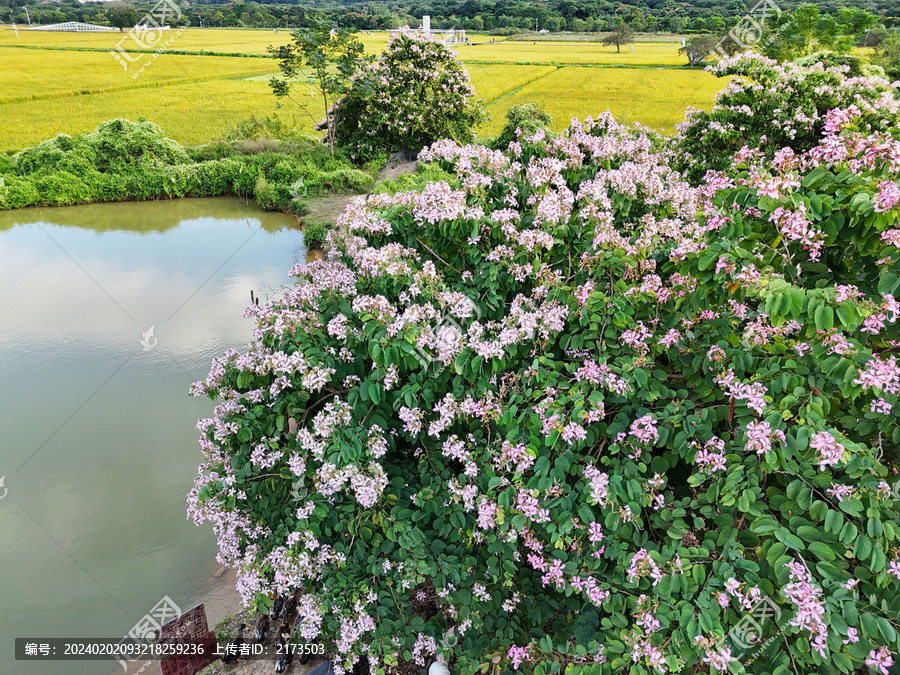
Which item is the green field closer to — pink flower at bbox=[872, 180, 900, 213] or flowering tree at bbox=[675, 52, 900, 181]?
flowering tree at bbox=[675, 52, 900, 181]

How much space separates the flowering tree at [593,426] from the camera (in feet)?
5.82

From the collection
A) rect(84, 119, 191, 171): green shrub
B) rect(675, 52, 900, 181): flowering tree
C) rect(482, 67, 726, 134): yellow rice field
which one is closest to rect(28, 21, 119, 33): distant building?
rect(84, 119, 191, 171): green shrub

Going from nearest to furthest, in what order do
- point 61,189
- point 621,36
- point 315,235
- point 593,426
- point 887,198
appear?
point 887,198 → point 593,426 → point 315,235 → point 61,189 → point 621,36

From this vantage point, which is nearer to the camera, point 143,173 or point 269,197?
point 269,197

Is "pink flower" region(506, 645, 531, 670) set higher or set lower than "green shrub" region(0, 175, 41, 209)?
higher

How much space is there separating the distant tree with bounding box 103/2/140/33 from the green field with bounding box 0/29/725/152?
3.47 ft

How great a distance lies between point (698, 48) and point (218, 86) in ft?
77.9

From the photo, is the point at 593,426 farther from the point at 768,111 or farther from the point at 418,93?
the point at 418,93

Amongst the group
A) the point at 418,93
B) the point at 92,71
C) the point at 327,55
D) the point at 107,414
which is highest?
the point at 327,55

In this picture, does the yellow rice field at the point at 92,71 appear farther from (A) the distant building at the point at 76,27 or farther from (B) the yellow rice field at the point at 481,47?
(A) the distant building at the point at 76,27

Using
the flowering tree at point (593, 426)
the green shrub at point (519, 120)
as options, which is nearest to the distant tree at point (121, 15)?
the green shrub at point (519, 120)

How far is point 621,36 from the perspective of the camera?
1371 inches

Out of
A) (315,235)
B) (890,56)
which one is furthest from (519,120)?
(890,56)

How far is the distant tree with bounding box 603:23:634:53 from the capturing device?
114ft
